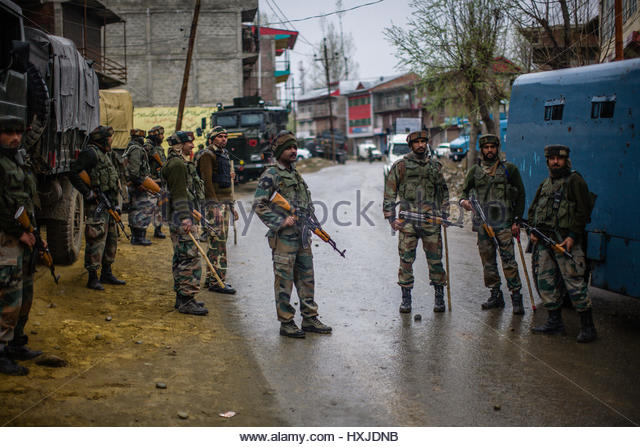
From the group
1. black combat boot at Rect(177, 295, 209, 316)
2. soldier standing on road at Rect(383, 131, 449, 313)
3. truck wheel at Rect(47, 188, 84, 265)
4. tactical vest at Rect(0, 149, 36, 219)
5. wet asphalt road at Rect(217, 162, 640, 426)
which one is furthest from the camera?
truck wheel at Rect(47, 188, 84, 265)

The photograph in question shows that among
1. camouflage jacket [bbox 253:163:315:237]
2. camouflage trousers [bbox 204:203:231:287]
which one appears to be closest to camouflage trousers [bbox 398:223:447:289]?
camouflage jacket [bbox 253:163:315:237]

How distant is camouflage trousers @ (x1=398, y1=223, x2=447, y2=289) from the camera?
24.8ft

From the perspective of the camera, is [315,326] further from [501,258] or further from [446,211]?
[501,258]

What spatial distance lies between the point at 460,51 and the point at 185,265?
59.0 feet

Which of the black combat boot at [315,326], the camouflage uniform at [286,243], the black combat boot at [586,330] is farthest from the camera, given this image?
the black combat boot at [315,326]

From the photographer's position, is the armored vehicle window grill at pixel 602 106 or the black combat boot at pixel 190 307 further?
the black combat boot at pixel 190 307

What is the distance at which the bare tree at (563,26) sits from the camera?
16.3m

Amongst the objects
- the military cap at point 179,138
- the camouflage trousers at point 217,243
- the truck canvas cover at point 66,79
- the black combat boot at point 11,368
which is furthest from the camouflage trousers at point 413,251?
the truck canvas cover at point 66,79

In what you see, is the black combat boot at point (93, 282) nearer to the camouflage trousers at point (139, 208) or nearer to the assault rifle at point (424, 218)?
the camouflage trousers at point (139, 208)

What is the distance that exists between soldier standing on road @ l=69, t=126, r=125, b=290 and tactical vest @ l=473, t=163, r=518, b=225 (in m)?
4.62

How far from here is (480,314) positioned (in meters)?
7.38

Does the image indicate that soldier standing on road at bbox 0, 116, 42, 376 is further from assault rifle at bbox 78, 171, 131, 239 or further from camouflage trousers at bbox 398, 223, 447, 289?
camouflage trousers at bbox 398, 223, 447, 289

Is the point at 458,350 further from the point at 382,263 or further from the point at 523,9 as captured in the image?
the point at 523,9

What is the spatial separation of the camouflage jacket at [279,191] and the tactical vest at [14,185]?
2123 millimetres
